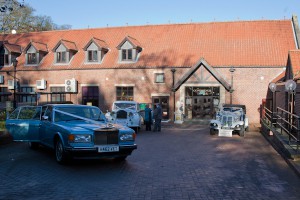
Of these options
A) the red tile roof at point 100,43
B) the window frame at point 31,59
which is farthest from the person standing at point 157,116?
the window frame at point 31,59

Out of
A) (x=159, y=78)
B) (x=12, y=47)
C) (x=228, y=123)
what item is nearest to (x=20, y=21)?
(x=12, y=47)

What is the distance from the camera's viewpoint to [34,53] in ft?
Answer: 104

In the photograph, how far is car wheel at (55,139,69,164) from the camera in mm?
8891

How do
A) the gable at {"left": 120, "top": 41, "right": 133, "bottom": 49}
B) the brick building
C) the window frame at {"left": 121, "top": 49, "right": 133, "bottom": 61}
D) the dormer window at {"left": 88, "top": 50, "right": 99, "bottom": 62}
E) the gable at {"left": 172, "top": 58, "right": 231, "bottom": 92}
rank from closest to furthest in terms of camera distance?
the gable at {"left": 172, "top": 58, "right": 231, "bottom": 92}
the brick building
the gable at {"left": 120, "top": 41, "right": 133, "bottom": 49}
the window frame at {"left": 121, "top": 49, "right": 133, "bottom": 61}
the dormer window at {"left": 88, "top": 50, "right": 99, "bottom": 62}

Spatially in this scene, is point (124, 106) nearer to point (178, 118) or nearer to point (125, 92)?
point (178, 118)

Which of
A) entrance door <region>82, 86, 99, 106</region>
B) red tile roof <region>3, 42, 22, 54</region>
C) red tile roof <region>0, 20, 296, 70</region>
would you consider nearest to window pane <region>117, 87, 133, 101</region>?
red tile roof <region>0, 20, 296, 70</region>

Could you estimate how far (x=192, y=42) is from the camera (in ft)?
97.1

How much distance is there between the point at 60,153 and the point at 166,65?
1945cm

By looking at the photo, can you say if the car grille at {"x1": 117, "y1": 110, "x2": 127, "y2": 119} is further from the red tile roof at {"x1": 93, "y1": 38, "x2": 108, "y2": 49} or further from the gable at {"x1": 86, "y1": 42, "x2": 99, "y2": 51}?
the gable at {"x1": 86, "y1": 42, "x2": 99, "y2": 51}

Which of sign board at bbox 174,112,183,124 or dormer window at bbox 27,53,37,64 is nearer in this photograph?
sign board at bbox 174,112,183,124

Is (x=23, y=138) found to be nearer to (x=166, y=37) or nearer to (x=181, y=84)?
(x=181, y=84)

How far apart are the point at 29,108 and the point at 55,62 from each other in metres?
19.6

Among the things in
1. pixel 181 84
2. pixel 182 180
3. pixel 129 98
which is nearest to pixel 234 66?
pixel 181 84

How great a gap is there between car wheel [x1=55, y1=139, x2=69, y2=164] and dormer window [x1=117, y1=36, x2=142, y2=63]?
2020cm
